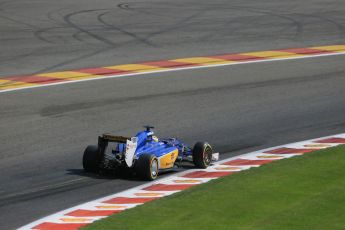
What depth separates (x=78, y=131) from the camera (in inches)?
781

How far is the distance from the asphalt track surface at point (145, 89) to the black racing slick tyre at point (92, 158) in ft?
0.77

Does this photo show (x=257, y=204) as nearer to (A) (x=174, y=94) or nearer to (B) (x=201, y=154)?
(B) (x=201, y=154)

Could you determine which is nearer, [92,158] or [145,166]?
[145,166]

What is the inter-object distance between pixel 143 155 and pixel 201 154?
1418mm

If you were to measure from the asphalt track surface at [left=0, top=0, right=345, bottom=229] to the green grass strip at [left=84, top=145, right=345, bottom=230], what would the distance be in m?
1.57

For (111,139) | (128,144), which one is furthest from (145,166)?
(111,139)

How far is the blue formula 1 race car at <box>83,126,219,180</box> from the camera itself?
16094mm

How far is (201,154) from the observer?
17031 mm

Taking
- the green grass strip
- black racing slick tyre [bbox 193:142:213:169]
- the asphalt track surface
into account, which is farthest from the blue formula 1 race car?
the green grass strip

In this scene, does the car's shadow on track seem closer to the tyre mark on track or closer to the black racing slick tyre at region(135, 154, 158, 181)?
the black racing slick tyre at region(135, 154, 158, 181)

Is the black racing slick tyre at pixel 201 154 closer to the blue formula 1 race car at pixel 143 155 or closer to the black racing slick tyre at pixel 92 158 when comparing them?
the blue formula 1 race car at pixel 143 155

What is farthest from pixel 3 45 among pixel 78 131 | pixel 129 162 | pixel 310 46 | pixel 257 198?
pixel 257 198

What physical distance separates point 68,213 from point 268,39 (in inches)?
795

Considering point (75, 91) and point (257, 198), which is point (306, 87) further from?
point (257, 198)
